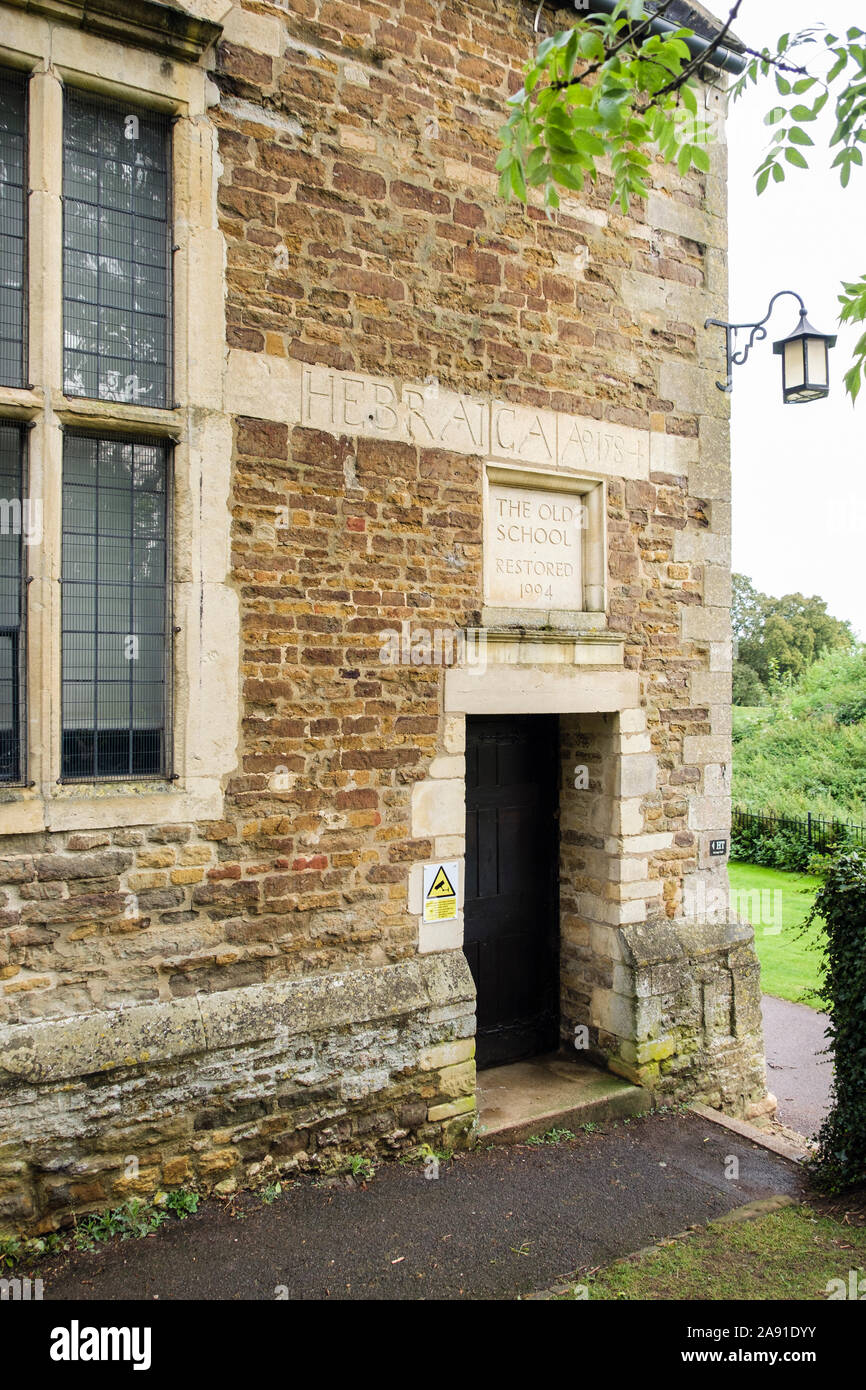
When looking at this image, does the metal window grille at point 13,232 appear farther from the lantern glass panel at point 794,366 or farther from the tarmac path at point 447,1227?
the lantern glass panel at point 794,366

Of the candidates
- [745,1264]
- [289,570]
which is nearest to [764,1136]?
[745,1264]

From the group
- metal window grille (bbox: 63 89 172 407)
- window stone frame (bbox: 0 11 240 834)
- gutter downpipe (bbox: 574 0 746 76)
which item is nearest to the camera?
window stone frame (bbox: 0 11 240 834)

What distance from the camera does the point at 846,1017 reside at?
5.05m

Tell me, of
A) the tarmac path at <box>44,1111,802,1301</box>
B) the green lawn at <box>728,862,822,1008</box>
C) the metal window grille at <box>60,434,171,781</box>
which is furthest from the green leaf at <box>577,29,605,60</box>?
the green lawn at <box>728,862,822,1008</box>

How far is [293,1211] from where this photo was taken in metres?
4.21

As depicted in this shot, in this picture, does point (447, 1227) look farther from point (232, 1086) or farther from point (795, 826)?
point (795, 826)

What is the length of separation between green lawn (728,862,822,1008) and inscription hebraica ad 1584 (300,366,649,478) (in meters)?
4.52

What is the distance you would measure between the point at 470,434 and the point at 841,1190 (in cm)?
471

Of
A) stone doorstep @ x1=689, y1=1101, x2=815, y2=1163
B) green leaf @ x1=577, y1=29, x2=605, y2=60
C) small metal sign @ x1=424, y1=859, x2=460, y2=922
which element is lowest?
stone doorstep @ x1=689, y1=1101, x2=815, y2=1163

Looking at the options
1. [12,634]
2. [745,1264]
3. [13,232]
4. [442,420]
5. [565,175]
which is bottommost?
[745,1264]

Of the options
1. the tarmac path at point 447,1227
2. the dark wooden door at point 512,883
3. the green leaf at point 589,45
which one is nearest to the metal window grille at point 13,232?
the green leaf at point 589,45

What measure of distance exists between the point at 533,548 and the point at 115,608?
8.37ft

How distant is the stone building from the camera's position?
400 cm

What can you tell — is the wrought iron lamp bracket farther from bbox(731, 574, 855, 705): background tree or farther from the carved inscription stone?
bbox(731, 574, 855, 705): background tree
